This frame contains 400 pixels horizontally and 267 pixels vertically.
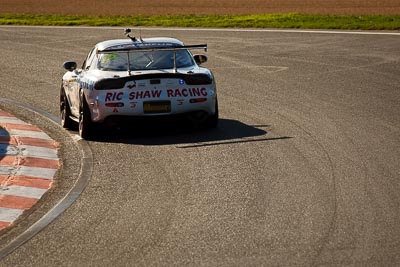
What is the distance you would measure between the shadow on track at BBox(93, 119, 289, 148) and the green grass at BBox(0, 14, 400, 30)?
1660 cm

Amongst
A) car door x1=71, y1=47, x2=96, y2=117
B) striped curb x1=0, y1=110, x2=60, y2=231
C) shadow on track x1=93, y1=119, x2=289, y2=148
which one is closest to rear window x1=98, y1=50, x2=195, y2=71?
car door x1=71, y1=47, x2=96, y2=117

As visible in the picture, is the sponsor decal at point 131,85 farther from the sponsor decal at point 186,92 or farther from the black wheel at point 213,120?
the black wheel at point 213,120

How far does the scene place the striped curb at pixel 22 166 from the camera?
11688mm

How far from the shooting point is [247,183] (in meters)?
12.0

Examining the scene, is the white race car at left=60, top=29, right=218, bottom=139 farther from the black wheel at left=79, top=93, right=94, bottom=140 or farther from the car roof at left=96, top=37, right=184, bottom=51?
the car roof at left=96, top=37, right=184, bottom=51

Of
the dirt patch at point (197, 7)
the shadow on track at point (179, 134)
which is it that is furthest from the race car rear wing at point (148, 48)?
the dirt patch at point (197, 7)

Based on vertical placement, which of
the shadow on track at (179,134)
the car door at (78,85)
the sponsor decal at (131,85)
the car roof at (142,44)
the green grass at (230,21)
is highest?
the car roof at (142,44)

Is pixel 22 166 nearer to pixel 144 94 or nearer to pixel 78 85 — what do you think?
pixel 144 94

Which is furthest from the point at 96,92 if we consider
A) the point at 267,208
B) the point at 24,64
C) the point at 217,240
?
the point at 24,64

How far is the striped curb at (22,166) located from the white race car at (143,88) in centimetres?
79

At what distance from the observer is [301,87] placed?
20562 mm

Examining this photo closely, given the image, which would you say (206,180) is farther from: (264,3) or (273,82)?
(264,3)

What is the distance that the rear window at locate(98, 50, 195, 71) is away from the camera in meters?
16.0

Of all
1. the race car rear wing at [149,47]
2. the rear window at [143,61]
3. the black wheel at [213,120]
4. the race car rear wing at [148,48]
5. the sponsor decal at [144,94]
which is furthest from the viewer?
the rear window at [143,61]
